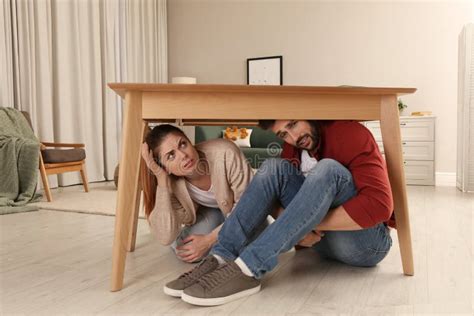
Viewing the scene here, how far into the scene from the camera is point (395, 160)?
4.57 ft

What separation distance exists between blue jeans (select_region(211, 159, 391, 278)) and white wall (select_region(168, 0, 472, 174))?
145 inches

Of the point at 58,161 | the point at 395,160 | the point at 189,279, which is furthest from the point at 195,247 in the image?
the point at 58,161

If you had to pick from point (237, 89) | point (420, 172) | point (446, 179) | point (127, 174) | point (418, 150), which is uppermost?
point (237, 89)

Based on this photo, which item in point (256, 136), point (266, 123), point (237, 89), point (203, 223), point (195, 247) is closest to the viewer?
point (237, 89)

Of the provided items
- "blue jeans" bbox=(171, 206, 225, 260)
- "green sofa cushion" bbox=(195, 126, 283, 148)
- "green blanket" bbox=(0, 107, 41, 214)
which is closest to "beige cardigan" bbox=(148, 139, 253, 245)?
"blue jeans" bbox=(171, 206, 225, 260)

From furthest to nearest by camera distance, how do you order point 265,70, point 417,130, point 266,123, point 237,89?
point 265,70 → point 417,130 → point 266,123 → point 237,89

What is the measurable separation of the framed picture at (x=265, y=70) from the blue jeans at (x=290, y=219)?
4.11m

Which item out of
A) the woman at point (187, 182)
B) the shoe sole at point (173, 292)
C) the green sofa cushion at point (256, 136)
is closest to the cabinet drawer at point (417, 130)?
the green sofa cushion at point (256, 136)

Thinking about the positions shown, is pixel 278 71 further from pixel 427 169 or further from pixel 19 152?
pixel 19 152

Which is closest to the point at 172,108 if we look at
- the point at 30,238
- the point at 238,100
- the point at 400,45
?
the point at 238,100

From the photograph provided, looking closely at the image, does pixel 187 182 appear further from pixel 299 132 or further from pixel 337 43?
pixel 337 43

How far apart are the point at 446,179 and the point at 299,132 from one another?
151 inches

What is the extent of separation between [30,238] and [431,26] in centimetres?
439

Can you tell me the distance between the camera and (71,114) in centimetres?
458
